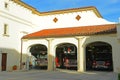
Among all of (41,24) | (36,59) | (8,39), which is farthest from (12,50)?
(41,24)

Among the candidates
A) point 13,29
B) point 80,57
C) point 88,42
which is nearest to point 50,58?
point 80,57

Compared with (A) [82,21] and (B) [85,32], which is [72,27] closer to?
(A) [82,21]

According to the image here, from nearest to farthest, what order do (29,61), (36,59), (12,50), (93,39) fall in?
(93,39) < (12,50) < (29,61) < (36,59)

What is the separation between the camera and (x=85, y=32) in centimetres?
2475

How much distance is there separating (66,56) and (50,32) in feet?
15.5

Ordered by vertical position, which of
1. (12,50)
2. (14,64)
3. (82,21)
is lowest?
(14,64)

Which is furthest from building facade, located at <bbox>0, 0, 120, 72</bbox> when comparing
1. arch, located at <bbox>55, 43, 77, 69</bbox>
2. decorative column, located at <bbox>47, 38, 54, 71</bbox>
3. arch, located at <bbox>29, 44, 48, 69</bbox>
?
arch, located at <bbox>55, 43, 77, 69</bbox>

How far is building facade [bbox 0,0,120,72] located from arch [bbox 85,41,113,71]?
588 mm

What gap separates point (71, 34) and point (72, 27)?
16.9 ft

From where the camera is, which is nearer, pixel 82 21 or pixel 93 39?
pixel 93 39

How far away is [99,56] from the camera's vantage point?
2889cm

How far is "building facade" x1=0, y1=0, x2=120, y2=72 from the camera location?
24.3 m

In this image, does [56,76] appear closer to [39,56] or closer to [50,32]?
[50,32]

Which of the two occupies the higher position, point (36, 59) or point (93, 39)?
point (93, 39)
